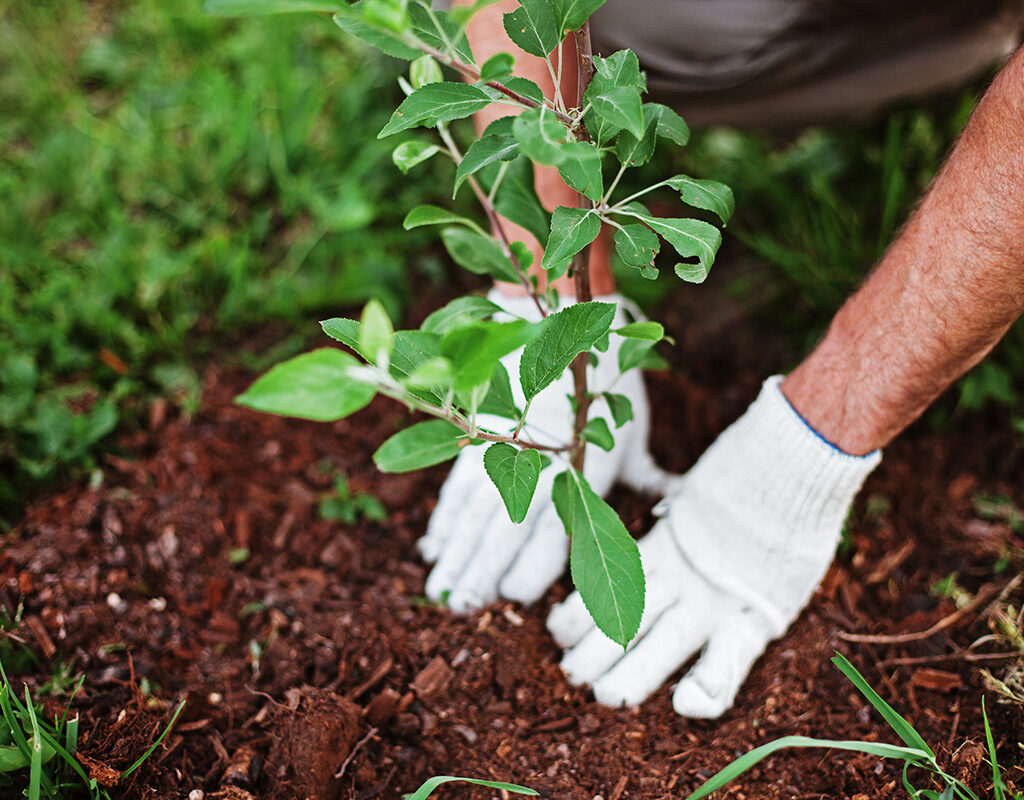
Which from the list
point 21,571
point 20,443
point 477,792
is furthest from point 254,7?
point 20,443

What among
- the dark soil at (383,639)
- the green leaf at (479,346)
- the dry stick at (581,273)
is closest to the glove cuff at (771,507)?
the dark soil at (383,639)

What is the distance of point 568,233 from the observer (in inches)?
35.3

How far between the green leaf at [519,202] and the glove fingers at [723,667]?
754 millimetres

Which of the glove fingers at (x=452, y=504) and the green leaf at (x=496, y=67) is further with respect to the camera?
the glove fingers at (x=452, y=504)

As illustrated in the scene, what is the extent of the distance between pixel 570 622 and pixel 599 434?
1.33 feet

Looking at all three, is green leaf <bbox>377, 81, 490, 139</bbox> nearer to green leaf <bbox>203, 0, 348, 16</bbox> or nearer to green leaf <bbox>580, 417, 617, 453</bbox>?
green leaf <bbox>203, 0, 348, 16</bbox>

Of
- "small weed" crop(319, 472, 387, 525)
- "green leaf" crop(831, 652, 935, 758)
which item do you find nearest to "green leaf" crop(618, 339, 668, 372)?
"green leaf" crop(831, 652, 935, 758)

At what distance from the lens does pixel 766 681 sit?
136 centimetres

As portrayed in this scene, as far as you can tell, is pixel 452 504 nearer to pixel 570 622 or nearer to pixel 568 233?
pixel 570 622

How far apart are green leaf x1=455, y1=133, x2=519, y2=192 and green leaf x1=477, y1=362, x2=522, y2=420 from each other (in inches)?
10.3

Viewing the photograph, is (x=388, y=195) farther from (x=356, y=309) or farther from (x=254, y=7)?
(x=254, y=7)

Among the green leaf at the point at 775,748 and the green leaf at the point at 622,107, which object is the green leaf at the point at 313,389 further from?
the green leaf at the point at 775,748

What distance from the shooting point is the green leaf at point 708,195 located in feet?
3.14

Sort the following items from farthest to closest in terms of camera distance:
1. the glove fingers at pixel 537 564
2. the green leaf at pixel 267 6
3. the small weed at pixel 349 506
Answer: the small weed at pixel 349 506
the glove fingers at pixel 537 564
the green leaf at pixel 267 6
